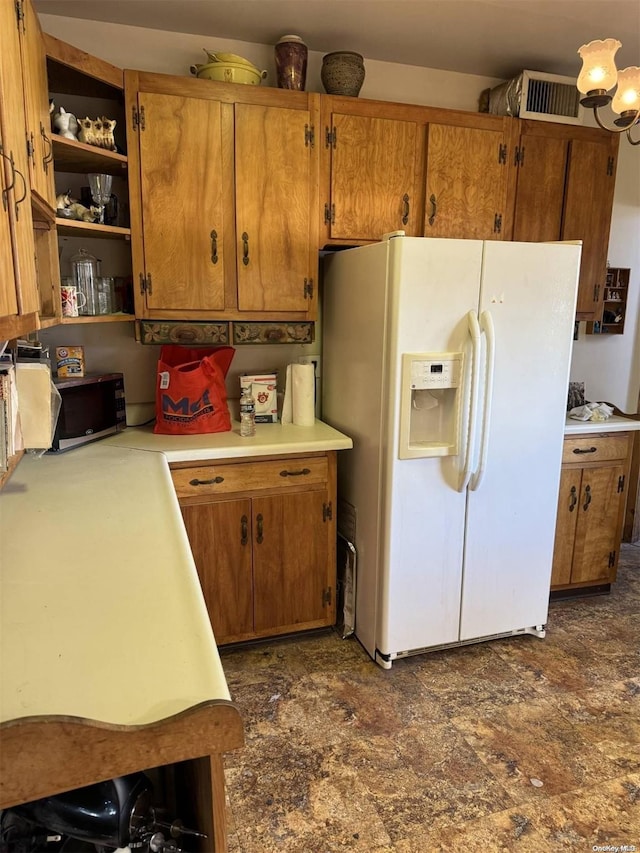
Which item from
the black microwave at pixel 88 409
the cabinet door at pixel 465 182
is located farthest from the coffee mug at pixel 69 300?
the cabinet door at pixel 465 182

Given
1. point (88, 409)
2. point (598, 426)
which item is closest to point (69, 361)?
point (88, 409)

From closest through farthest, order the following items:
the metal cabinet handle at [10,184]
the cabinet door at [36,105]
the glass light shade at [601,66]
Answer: the metal cabinet handle at [10,184] < the cabinet door at [36,105] < the glass light shade at [601,66]

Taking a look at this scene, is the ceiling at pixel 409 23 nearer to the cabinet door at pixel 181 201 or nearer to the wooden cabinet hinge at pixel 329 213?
the cabinet door at pixel 181 201

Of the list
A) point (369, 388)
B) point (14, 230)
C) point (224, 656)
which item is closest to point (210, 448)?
point (369, 388)

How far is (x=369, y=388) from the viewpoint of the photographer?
93.7 inches

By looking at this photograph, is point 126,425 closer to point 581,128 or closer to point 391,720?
point 391,720

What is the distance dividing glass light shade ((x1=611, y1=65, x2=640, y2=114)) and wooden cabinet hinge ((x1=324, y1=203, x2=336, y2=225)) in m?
1.18

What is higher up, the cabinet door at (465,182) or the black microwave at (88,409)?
the cabinet door at (465,182)

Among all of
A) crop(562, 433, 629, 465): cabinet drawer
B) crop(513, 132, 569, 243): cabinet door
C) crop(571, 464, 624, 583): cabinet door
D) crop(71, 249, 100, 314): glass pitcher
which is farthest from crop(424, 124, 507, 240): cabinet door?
crop(71, 249, 100, 314): glass pitcher

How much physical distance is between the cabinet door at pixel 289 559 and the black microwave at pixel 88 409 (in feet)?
2.38

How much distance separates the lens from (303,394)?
2.67 metres

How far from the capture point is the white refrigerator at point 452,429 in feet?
7.19

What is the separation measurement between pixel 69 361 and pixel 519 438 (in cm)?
192

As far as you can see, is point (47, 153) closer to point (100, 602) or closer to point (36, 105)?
point (36, 105)
